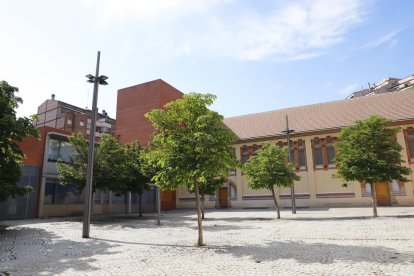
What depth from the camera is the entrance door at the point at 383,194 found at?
97.5 ft

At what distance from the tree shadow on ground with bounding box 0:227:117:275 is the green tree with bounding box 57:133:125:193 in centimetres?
693

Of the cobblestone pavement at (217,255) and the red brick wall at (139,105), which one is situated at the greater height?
the red brick wall at (139,105)

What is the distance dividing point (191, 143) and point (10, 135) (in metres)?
8.73

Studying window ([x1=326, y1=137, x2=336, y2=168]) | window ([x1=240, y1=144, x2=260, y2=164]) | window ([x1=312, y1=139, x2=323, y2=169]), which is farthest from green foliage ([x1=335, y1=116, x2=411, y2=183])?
window ([x1=240, y1=144, x2=260, y2=164])

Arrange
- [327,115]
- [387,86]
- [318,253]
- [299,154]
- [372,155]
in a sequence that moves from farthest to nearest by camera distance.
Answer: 1. [387,86]
2. [327,115]
3. [299,154]
4. [372,155]
5. [318,253]

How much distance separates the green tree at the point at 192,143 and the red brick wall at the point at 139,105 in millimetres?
26320

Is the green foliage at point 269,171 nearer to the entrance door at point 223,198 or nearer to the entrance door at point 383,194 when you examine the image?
the entrance door at point 383,194

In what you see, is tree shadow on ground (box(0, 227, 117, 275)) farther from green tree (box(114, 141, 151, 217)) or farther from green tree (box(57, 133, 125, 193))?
green tree (box(114, 141, 151, 217))

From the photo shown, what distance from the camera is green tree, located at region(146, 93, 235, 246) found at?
10.4 metres

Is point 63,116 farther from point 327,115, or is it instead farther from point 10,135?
point 10,135

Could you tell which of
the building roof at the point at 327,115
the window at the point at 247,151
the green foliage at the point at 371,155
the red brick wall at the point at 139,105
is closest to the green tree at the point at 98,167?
the red brick wall at the point at 139,105

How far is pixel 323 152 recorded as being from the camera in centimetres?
3359

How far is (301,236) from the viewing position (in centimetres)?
1230

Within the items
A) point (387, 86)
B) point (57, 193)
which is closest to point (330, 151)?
point (57, 193)
